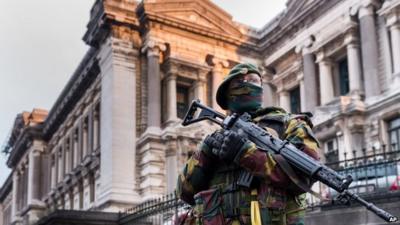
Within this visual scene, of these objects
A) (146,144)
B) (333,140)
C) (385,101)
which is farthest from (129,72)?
(385,101)

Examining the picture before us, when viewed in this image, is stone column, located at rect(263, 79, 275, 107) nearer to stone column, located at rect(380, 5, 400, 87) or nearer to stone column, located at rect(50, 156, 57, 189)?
stone column, located at rect(380, 5, 400, 87)

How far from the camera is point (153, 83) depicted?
33156mm

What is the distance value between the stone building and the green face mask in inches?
839

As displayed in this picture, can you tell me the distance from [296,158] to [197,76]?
1222 inches

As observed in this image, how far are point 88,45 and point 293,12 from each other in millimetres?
11227

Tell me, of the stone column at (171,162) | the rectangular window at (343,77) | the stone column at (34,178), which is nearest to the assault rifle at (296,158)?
the rectangular window at (343,77)

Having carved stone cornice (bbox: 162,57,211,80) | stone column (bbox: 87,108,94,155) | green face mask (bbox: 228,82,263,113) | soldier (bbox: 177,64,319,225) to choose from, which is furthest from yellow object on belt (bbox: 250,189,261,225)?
stone column (bbox: 87,108,94,155)

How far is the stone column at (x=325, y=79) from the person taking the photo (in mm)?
29984

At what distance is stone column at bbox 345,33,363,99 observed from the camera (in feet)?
92.3

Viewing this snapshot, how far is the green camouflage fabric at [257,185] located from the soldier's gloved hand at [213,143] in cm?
4

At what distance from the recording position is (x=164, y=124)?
108ft

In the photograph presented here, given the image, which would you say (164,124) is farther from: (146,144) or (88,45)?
(88,45)

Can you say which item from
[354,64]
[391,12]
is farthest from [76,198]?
[391,12]

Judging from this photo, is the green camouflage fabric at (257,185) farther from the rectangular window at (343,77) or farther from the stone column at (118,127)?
the stone column at (118,127)
